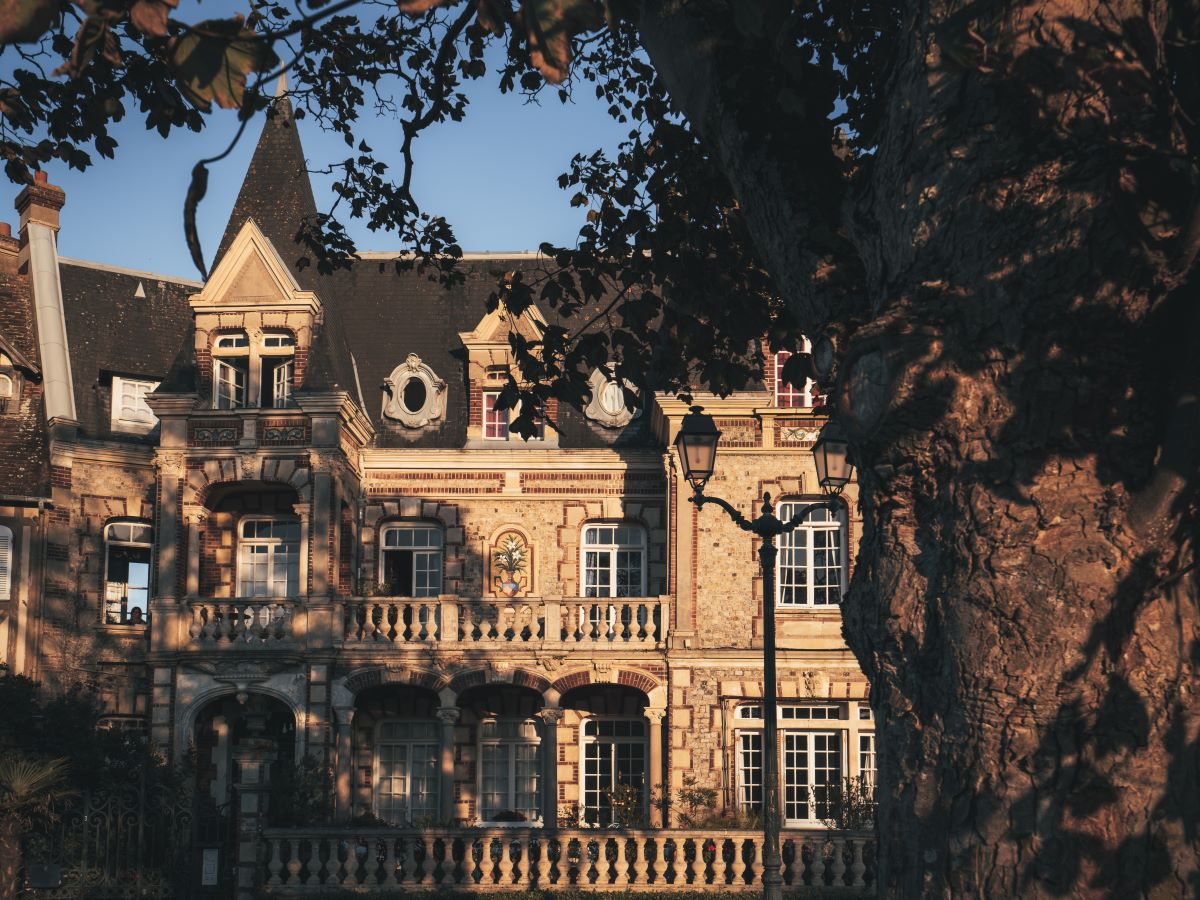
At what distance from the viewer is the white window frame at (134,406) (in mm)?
30594

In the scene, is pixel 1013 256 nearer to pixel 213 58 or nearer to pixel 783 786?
pixel 213 58

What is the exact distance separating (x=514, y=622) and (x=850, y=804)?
6.71 meters

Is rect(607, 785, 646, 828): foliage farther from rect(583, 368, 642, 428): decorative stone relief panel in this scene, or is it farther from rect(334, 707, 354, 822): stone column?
rect(583, 368, 642, 428): decorative stone relief panel

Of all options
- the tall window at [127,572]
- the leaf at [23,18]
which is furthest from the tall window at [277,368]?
the leaf at [23,18]

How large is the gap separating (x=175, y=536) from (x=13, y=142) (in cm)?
1668

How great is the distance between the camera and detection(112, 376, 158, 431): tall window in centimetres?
3064

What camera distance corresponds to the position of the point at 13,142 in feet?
38.1

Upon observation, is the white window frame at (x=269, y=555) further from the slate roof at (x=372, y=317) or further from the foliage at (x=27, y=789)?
the foliage at (x=27, y=789)

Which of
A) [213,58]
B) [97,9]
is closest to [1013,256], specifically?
[213,58]

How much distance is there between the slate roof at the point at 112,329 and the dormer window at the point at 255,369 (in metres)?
2.95

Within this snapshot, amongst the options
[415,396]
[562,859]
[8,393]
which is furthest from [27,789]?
[8,393]

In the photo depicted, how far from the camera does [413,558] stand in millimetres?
29953

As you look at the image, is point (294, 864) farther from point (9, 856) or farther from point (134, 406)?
point (134, 406)

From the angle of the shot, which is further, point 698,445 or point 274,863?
point 274,863
